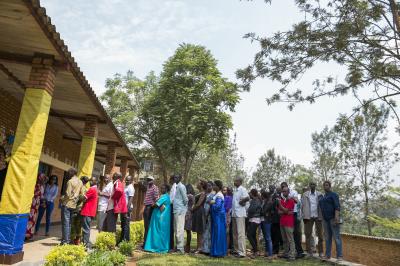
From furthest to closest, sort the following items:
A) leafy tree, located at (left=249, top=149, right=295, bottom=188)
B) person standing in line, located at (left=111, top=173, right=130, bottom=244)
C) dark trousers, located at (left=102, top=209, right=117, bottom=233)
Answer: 1. leafy tree, located at (left=249, top=149, right=295, bottom=188)
2. dark trousers, located at (left=102, top=209, right=117, bottom=233)
3. person standing in line, located at (left=111, top=173, right=130, bottom=244)

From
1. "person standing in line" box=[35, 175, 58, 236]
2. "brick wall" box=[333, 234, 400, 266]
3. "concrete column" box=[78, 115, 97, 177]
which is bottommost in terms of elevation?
"brick wall" box=[333, 234, 400, 266]

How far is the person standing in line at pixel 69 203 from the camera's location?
25.0 ft

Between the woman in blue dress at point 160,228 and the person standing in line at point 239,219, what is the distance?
1.81m

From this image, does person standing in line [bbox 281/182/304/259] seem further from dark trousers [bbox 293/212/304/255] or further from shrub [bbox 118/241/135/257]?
shrub [bbox 118/241/135/257]

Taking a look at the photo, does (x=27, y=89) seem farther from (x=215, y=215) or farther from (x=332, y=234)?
(x=332, y=234)

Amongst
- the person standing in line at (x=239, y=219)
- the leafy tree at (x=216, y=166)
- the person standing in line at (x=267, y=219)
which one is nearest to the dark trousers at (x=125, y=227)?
the person standing in line at (x=239, y=219)

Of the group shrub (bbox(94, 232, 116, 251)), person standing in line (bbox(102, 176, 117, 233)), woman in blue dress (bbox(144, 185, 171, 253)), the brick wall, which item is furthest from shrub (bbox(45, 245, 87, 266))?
the brick wall

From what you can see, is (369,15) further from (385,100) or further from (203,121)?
(203,121)

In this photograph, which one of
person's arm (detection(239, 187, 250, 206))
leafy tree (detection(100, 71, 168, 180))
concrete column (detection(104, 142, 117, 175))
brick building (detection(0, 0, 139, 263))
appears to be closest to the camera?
brick building (detection(0, 0, 139, 263))

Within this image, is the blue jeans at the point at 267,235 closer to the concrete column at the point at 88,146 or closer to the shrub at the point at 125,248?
the shrub at the point at 125,248

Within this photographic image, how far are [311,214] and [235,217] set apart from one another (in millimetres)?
2029

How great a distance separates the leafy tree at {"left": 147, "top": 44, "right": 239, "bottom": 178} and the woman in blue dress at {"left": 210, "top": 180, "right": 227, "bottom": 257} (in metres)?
12.7

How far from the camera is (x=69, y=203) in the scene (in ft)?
25.4

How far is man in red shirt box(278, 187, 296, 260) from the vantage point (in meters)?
8.95
